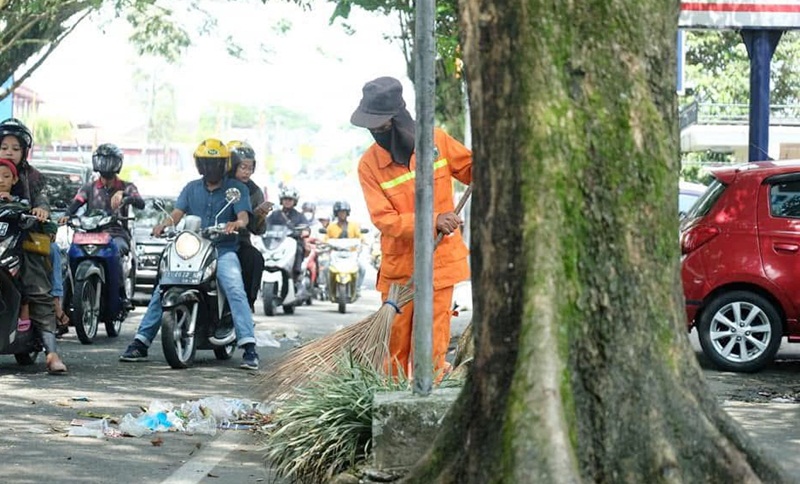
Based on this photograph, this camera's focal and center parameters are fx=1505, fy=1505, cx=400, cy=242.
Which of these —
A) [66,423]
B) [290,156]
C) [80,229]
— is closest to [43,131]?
[290,156]

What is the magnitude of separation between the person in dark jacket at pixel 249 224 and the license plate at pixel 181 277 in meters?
0.70

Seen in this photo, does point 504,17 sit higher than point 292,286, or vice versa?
point 504,17

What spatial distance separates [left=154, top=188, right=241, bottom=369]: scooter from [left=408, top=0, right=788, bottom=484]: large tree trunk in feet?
23.2

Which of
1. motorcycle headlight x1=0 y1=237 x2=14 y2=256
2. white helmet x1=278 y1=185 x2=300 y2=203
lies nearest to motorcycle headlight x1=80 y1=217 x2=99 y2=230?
motorcycle headlight x1=0 y1=237 x2=14 y2=256

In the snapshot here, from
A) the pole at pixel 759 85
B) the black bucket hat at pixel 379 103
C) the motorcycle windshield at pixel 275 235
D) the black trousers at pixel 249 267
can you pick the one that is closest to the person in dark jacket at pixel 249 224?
the black trousers at pixel 249 267

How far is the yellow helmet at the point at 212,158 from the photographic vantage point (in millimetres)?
12219

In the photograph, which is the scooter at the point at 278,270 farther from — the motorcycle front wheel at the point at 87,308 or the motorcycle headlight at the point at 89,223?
the motorcycle headlight at the point at 89,223

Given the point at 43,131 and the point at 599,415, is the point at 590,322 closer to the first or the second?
the point at 599,415

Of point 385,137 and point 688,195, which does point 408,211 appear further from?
point 688,195

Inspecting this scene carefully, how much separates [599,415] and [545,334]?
0.31 meters

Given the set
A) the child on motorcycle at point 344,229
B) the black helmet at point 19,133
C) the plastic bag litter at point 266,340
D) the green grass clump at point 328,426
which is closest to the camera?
the green grass clump at point 328,426

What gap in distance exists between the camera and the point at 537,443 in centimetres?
457

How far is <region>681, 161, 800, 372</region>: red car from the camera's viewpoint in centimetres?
1231

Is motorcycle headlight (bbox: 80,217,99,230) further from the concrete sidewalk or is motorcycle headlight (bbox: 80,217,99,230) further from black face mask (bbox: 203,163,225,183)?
the concrete sidewalk
